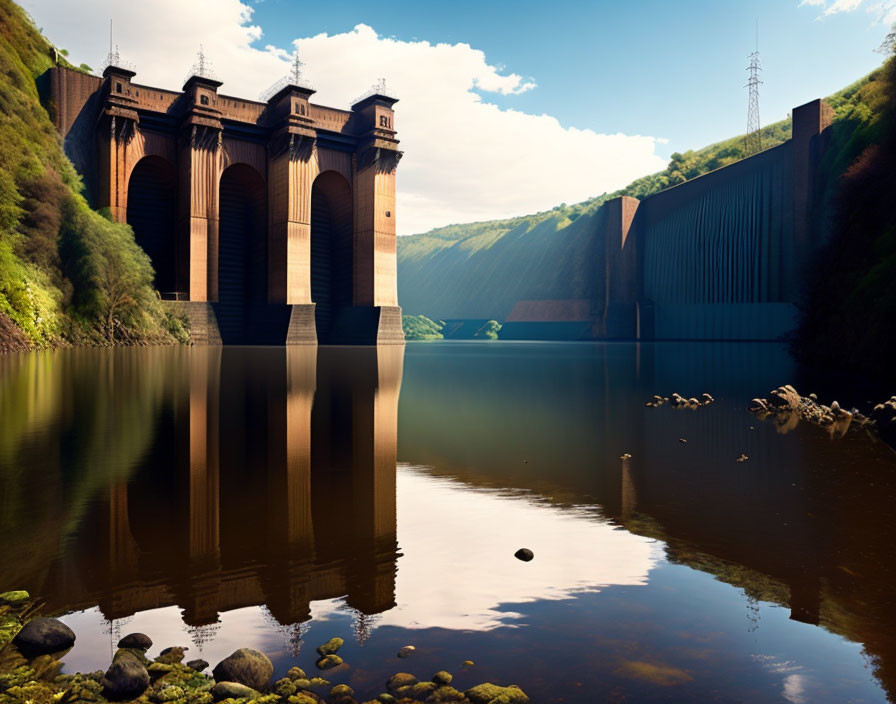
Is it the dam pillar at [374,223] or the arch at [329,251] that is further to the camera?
the arch at [329,251]

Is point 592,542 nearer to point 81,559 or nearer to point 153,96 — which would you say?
point 81,559

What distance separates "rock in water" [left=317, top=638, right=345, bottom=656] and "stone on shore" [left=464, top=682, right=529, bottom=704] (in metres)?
0.72

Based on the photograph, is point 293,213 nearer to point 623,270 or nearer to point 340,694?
point 623,270

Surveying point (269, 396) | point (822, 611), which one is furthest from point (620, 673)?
point (269, 396)

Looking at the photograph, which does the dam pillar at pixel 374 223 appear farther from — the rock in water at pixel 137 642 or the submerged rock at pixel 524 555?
the rock in water at pixel 137 642

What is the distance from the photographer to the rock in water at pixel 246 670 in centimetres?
295

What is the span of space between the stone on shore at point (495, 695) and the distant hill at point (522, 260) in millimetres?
76425

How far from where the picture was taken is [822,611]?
149 inches

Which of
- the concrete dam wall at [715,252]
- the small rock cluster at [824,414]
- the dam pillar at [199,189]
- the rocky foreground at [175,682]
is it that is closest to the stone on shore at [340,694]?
the rocky foreground at [175,682]

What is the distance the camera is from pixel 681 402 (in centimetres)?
1397

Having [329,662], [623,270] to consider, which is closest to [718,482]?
[329,662]

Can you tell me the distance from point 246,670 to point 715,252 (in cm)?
7117

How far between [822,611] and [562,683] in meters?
1.78

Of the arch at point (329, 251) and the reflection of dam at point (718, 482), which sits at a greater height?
the arch at point (329, 251)
